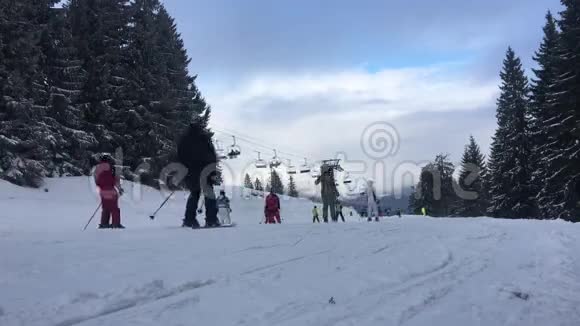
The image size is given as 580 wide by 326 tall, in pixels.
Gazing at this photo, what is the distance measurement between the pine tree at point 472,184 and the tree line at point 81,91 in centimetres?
4184

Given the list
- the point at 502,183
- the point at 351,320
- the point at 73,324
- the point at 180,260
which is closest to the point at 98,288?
the point at 73,324

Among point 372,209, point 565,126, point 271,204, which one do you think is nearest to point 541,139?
point 565,126

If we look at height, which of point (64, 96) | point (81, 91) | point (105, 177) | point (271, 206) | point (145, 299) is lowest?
point (145, 299)

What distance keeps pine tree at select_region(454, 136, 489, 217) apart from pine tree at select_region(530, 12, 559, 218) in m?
22.8

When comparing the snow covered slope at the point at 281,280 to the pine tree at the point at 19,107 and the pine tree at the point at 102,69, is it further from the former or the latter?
the pine tree at the point at 102,69

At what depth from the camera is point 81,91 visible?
28.9m

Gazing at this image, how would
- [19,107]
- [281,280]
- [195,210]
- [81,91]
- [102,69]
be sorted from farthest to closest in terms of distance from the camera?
[102,69] < [81,91] < [19,107] < [195,210] < [281,280]

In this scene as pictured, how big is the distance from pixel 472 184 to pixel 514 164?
28062 millimetres

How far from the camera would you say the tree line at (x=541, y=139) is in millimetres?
29969

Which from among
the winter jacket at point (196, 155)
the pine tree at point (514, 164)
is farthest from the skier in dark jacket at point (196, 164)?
the pine tree at point (514, 164)

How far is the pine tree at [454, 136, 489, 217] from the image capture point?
64.3m

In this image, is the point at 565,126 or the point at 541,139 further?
the point at 541,139

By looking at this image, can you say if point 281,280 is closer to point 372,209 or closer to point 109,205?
point 109,205

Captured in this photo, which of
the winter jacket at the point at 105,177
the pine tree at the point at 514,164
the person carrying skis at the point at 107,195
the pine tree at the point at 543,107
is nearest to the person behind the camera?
the person carrying skis at the point at 107,195
